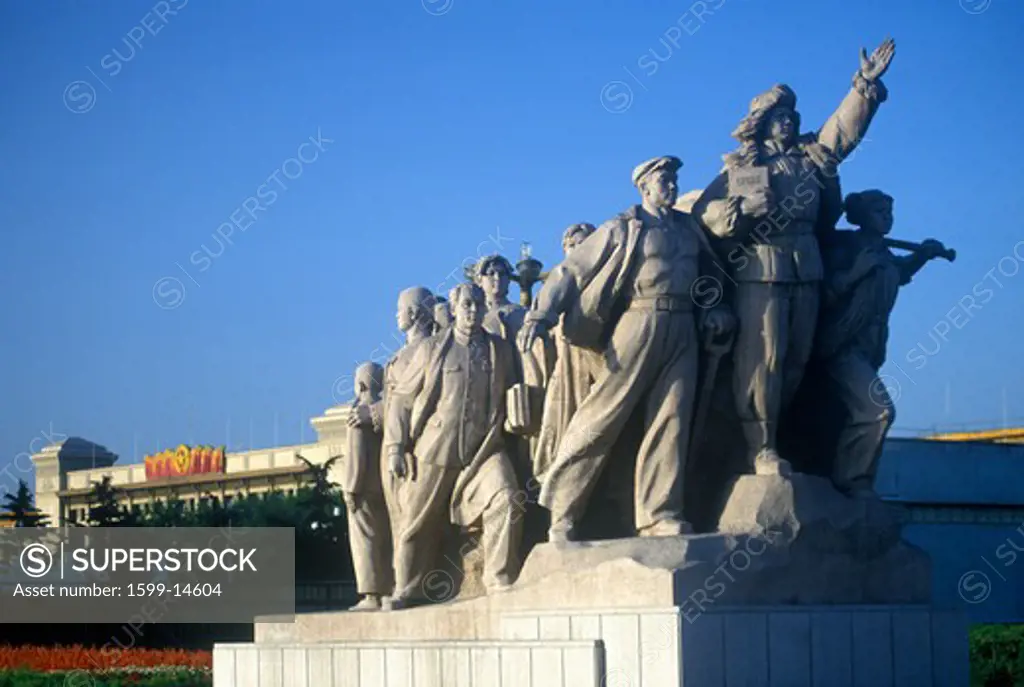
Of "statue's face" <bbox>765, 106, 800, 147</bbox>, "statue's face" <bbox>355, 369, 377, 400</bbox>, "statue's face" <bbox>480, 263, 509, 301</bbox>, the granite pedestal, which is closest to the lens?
the granite pedestal

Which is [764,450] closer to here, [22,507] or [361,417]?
[361,417]

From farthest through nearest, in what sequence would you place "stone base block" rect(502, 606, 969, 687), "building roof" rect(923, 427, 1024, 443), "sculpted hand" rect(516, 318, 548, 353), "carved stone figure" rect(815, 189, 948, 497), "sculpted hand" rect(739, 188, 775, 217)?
"building roof" rect(923, 427, 1024, 443) < "carved stone figure" rect(815, 189, 948, 497) < "sculpted hand" rect(739, 188, 775, 217) < "sculpted hand" rect(516, 318, 548, 353) < "stone base block" rect(502, 606, 969, 687)

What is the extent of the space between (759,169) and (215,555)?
1582cm

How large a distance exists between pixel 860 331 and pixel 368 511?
3.91m

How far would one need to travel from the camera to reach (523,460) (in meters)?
12.6

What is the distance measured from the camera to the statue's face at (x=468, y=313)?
41.4ft

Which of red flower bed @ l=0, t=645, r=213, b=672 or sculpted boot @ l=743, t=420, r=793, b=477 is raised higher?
sculpted boot @ l=743, t=420, r=793, b=477

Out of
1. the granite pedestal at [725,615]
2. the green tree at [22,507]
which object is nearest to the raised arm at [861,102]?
the granite pedestal at [725,615]

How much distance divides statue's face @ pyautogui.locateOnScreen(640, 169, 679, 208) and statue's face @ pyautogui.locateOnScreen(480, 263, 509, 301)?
78.2 inches

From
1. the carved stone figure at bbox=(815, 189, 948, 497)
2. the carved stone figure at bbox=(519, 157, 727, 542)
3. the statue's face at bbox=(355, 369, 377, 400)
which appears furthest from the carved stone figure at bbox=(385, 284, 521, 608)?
the carved stone figure at bbox=(815, 189, 948, 497)

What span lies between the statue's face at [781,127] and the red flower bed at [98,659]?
8663 mm

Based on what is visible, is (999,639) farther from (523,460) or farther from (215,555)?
(215,555)

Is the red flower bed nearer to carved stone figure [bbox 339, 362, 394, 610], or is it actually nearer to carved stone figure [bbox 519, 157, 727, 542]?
carved stone figure [bbox 339, 362, 394, 610]

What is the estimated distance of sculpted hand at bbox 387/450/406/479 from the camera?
41.9 feet
